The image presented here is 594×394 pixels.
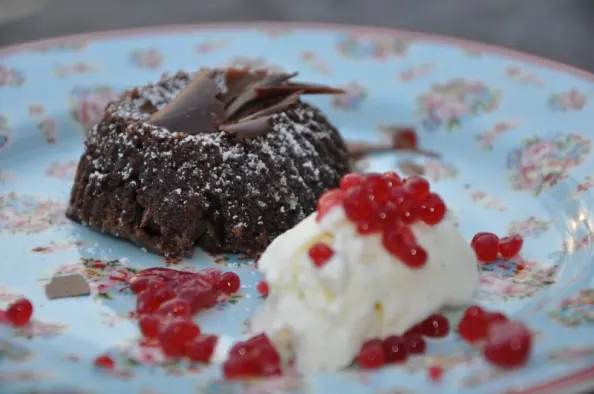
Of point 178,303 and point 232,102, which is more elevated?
point 232,102

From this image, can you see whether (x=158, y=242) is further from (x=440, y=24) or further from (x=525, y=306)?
(x=440, y=24)

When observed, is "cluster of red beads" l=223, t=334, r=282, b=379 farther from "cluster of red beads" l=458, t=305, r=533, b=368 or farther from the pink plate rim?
the pink plate rim

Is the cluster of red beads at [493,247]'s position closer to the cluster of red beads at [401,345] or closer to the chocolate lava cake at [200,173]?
the cluster of red beads at [401,345]

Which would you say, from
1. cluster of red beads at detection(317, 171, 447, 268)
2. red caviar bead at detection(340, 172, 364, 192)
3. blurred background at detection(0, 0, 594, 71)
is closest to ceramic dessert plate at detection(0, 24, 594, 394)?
cluster of red beads at detection(317, 171, 447, 268)

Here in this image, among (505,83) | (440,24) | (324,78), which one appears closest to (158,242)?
(324,78)

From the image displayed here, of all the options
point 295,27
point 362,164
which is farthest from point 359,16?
point 362,164

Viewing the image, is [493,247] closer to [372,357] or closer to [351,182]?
[351,182]

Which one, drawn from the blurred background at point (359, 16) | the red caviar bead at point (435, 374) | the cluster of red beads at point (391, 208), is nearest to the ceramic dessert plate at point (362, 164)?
the red caviar bead at point (435, 374)
